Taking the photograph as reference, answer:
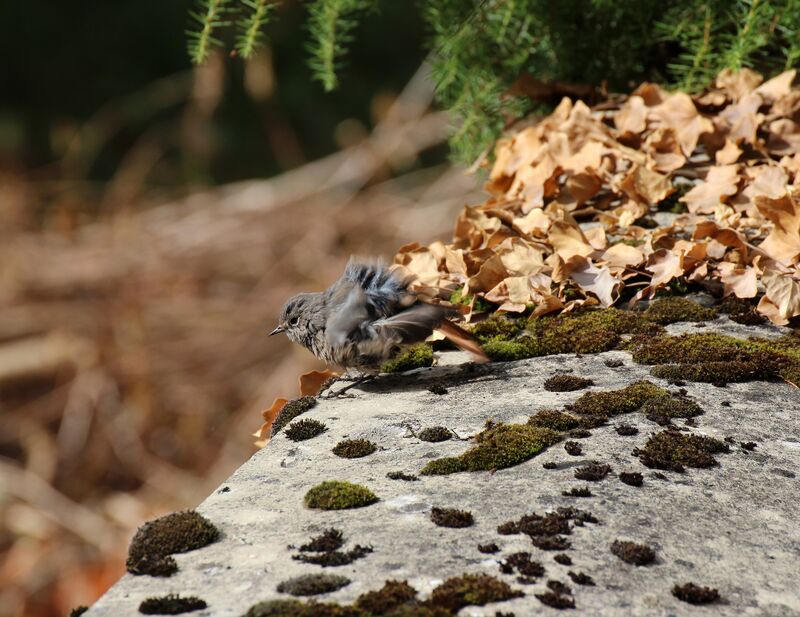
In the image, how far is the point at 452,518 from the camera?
62.2 inches

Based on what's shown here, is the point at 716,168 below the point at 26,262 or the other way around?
the other way around

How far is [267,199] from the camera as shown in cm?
701

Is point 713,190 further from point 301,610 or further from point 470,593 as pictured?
point 301,610

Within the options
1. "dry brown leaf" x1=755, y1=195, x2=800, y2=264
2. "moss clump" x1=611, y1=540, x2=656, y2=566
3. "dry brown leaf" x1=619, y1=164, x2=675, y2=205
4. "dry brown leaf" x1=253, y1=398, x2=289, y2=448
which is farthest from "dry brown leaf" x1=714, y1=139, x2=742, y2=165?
"moss clump" x1=611, y1=540, x2=656, y2=566

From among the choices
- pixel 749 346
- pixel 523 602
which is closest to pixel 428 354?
pixel 749 346

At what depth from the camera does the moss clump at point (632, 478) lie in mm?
1698

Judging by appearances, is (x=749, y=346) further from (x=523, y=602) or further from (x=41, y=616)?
(x=41, y=616)

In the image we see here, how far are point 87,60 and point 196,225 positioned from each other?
2.33m

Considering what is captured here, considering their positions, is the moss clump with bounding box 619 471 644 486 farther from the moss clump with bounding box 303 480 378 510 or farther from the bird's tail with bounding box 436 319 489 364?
the bird's tail with bounding box 436 319 489 364

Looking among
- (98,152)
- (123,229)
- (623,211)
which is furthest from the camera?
(98,152)

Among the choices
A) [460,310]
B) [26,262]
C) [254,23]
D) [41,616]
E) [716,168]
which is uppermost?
[254,23]

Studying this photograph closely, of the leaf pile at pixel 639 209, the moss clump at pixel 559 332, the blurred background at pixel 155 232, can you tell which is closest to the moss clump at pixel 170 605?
the moss clump at pixel 559 332

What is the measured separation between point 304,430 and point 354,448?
0.58 ft

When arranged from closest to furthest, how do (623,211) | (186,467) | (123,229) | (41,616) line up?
(623,211) < (41,616) < (186,467) < (123,229)
